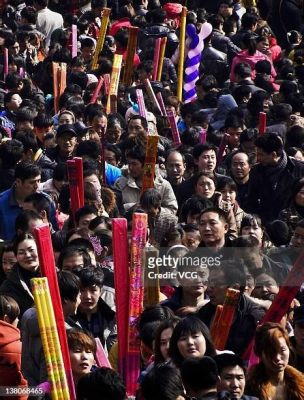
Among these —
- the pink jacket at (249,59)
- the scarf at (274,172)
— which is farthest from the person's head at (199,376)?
the pink jacket at (249,59)

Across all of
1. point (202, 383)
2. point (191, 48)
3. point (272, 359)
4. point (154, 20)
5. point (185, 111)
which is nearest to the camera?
point (202, 383)

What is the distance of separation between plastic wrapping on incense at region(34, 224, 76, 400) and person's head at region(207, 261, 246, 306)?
151 centimetres

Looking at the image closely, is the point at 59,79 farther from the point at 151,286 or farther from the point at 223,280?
the point at 151,286

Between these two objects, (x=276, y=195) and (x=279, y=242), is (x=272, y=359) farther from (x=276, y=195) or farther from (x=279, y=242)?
(x=276, y=195)

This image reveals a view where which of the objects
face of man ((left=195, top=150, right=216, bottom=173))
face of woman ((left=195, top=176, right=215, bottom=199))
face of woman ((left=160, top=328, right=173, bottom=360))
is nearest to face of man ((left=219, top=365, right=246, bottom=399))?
face of woman ((left=160, top=328, right=173, bottom=360))

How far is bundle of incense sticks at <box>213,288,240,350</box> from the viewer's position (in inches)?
329

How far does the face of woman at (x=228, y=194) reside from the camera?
1212cm

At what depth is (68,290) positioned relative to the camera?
9.06 metres

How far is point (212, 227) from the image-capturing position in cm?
1076

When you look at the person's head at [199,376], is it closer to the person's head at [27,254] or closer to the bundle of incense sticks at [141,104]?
the person's head at [27,254]

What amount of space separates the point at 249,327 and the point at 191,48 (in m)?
9.81

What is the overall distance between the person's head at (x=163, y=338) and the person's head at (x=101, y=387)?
1.15m

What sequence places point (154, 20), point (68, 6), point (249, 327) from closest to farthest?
1. point (249, 327)
2. point (154, 20)
3. point (68, 6)

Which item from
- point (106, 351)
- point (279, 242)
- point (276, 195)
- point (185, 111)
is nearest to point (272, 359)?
point (106, 351)
